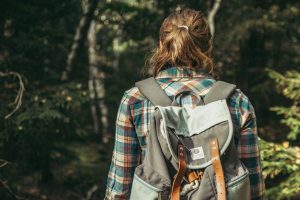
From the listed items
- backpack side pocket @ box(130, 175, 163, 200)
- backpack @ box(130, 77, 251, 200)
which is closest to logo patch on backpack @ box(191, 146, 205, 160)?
backpack @ box(130, 77, 251, 200)

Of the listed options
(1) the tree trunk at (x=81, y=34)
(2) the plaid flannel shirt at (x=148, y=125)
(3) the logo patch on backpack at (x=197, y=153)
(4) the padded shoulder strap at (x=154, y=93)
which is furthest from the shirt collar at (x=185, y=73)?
(1) the tree trunk at (x=81, y=34)

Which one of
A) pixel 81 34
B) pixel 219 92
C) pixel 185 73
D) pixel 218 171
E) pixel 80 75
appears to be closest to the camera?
pixel 218 171

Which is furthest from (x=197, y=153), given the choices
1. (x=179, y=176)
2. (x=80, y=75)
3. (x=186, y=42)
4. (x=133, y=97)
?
(x=80, y=75)

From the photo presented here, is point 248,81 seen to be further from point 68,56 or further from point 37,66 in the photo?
point 37,66

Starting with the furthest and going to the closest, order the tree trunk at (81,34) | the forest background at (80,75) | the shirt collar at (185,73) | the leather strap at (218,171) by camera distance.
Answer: the tree trunk at (81,34) → the forest background at (80,75) → the shirt collar at (185,73) → the leather strap at (218,171)

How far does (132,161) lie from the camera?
2375 mm

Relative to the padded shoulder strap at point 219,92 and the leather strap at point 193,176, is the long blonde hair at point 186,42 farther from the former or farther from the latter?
the leather strap at point 193,176

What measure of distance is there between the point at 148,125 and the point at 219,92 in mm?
417

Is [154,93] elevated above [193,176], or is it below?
above

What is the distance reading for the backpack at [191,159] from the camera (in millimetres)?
2049

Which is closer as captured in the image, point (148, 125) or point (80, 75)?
A: point (148, 125)

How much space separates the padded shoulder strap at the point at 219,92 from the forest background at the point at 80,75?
2290 millimetres

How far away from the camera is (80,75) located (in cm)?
946

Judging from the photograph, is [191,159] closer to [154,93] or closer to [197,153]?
[197,153]
